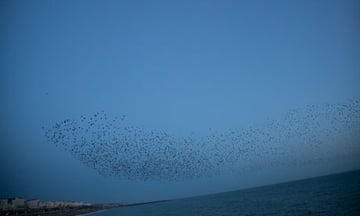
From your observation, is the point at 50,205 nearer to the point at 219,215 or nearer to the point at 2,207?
the point at 2,207

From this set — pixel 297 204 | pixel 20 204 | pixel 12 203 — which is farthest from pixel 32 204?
pixel 297 204

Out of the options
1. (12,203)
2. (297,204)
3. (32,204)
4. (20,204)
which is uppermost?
(12,203)

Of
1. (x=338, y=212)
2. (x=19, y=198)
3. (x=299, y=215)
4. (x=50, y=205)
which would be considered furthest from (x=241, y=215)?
(x=50, y=205)

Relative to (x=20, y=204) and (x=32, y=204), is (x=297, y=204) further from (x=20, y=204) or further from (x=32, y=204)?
(x=32, y=204)

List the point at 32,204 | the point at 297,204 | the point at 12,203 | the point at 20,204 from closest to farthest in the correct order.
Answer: the point at 297,204 → the point at 12,203 → the point at 20,204 → the point at 32,204

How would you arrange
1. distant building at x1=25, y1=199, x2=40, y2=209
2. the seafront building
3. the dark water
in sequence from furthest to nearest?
distant building at x1=25, y1=199, x2=40, y2=209
the seafront building
the dark water

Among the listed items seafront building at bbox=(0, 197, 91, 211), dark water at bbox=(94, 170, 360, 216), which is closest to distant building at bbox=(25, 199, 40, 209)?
seafront building at bbox=(0, 197, 91, 211)

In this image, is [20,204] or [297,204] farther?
[20,204]

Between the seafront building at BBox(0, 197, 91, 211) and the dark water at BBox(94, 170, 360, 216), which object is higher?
the seafront building at BBox(0, 197, 91, 211)

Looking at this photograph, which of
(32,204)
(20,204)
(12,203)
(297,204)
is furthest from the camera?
(32,204)

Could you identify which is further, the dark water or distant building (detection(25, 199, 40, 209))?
distant building (detection(25, 199, 40, 209))

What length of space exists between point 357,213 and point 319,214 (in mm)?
5013

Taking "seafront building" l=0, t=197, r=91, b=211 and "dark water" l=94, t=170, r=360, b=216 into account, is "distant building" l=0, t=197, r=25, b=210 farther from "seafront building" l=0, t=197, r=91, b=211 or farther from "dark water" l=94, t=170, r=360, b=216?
"dark water" l=94, t=170, r=360, b=216

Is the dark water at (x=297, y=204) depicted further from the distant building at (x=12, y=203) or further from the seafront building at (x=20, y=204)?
the seafront building at (x=20, y=204)
